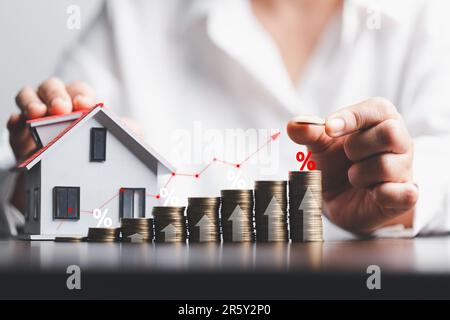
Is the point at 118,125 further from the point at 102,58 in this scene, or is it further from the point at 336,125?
the point at 102,58

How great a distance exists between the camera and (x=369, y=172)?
1.09m

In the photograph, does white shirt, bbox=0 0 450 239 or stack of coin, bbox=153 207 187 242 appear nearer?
stack of coin, bbox=153 207 187 242

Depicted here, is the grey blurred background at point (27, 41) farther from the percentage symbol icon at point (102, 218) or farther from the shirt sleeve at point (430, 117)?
the shirt sleeve at point (430, 117)

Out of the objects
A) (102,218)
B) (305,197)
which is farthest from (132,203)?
(305,197)

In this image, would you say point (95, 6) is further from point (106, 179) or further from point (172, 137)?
point (106, 179)

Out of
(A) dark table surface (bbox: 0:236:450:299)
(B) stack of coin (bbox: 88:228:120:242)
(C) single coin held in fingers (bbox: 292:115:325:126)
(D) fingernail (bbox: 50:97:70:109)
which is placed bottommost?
(A) dark table surface (bbox: 0:236:450:299)

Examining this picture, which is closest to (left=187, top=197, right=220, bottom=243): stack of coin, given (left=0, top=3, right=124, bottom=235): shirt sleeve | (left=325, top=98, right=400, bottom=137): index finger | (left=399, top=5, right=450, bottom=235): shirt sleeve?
(left=325, top=98, right=400, bottom=137): index finger

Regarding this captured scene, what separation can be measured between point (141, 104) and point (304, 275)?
149 cm

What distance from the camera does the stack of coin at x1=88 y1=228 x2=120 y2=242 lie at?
40.9 inches

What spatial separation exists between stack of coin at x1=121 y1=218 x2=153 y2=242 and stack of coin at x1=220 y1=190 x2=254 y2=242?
11cm

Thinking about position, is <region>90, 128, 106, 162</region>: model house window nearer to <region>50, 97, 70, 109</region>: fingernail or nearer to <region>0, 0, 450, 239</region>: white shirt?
<region>50, 97, 70, 109</region>: fingernail

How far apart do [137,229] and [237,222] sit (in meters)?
0.15

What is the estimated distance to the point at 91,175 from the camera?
1077 millimetres

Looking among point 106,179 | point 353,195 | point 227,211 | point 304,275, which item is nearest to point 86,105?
point 106,179
